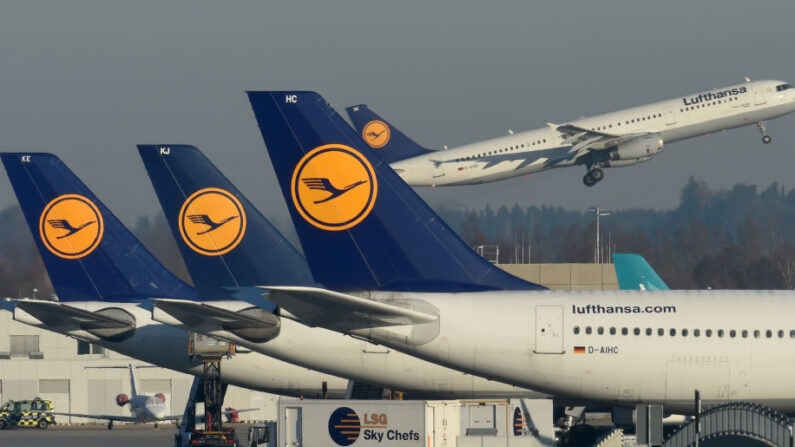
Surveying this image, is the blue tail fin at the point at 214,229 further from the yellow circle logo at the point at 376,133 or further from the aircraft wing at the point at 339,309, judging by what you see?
the yellow circle logo at the point at 376,133

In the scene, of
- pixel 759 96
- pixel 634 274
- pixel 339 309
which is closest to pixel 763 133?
pixel 759 96

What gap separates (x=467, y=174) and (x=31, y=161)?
35911 mm

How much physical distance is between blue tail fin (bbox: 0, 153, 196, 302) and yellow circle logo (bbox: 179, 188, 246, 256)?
382 cm

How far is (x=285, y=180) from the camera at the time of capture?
1160 inches

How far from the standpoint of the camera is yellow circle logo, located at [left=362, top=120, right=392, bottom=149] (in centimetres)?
8456

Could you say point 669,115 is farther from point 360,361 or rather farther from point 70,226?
point 360,361

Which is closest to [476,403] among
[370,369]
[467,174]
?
[370,369]

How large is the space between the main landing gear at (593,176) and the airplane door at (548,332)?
50.5m

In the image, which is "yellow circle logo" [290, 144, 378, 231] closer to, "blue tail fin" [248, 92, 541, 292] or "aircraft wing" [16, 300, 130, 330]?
"blue tail fin" [248, 92, 541, 292]

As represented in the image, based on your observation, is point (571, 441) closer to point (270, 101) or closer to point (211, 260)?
point (211, 260)

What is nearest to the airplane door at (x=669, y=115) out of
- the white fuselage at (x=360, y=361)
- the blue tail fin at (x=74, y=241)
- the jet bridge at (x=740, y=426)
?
the blue tail fin at (x=74, y=241)

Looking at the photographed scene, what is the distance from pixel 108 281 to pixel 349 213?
57.1 ft

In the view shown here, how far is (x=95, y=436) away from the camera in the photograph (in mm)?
59000

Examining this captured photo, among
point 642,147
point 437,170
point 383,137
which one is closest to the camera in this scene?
point 642,147
